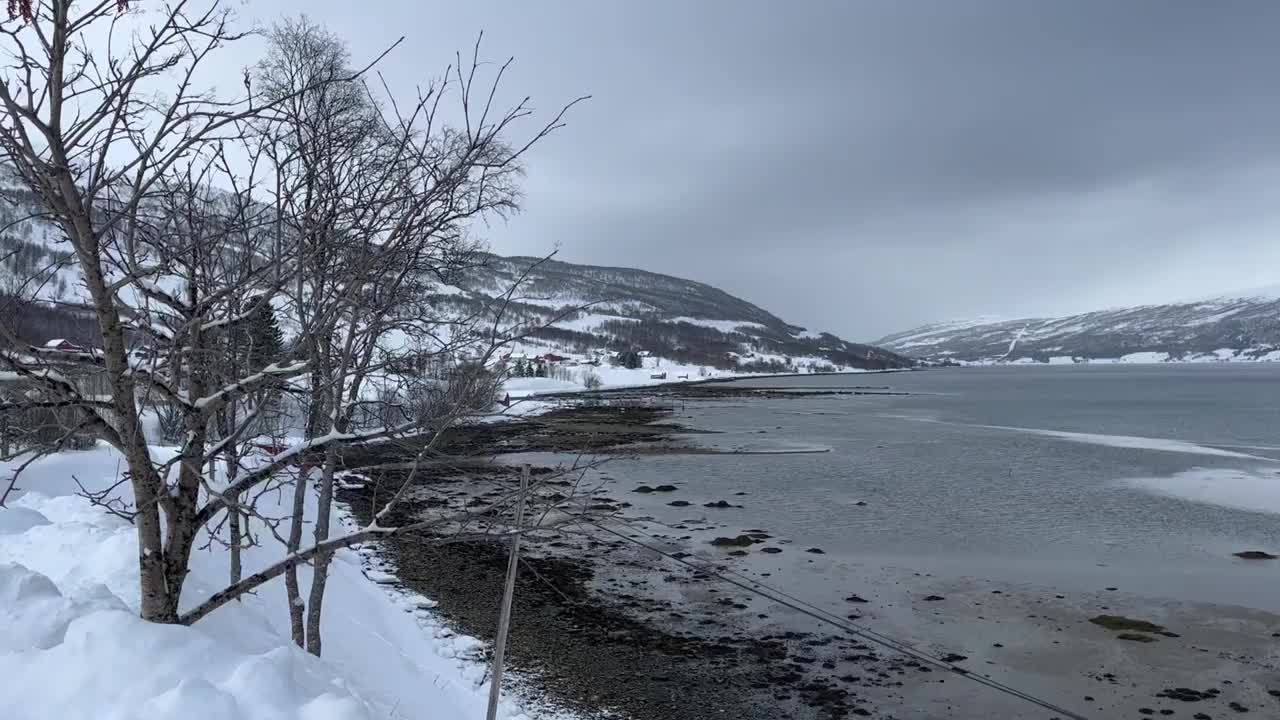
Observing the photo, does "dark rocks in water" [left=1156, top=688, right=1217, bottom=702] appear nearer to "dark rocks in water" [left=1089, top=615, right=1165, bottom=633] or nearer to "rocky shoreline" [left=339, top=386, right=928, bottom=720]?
"dark rocks in water" [left=1089, top=615, right=1165, bottom=633]

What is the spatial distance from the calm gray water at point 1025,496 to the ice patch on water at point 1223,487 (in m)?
0.10

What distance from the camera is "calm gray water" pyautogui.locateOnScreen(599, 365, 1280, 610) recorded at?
19.8 m

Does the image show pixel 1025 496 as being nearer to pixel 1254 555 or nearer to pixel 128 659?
pixel 1254 555

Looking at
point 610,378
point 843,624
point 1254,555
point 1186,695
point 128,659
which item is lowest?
point 1254,555

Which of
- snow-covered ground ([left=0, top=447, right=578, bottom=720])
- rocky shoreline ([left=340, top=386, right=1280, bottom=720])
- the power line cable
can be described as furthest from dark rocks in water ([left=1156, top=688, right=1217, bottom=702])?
snow-covered ground ([left=0, top=447, right=578, bottom=720])

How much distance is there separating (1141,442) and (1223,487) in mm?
18385

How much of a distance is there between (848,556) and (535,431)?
35.1 m

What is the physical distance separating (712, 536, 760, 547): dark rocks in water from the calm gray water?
1.49m

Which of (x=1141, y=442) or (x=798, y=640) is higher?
(x=798, y=640)

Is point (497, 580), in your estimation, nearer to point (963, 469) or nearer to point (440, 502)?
point (440, 502)

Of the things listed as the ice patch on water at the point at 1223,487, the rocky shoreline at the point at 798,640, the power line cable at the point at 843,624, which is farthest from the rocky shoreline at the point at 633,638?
the ice patch on water at the point at 1223,487

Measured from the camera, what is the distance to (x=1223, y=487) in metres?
30.6

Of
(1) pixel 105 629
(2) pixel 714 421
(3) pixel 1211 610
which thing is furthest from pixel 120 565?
(2) pixel 714 421

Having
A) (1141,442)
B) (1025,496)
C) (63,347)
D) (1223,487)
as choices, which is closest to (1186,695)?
(63,347)
